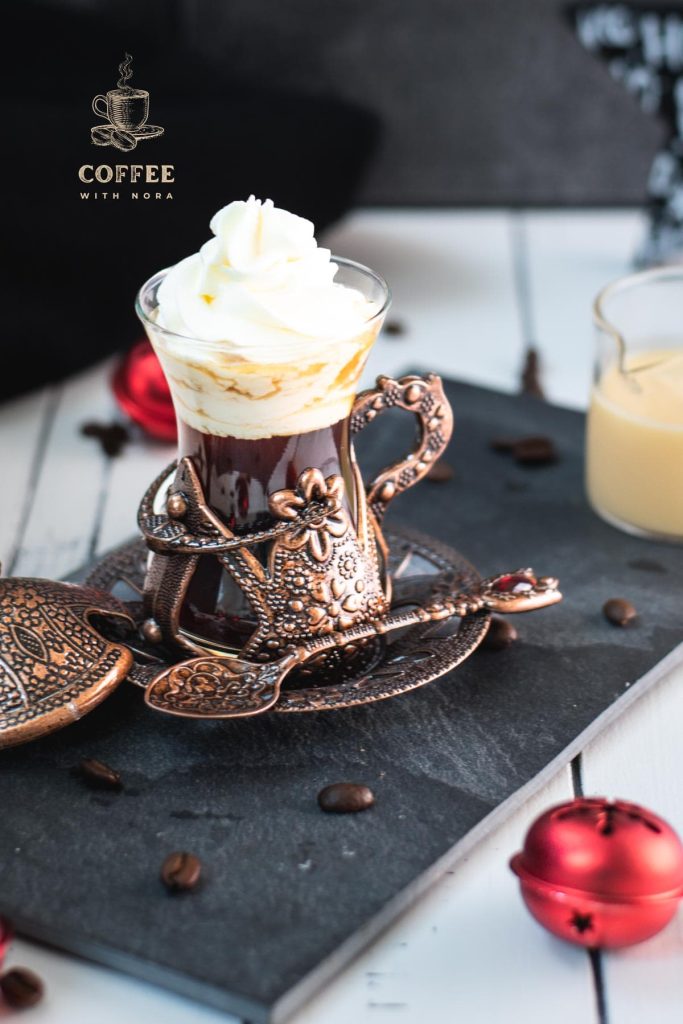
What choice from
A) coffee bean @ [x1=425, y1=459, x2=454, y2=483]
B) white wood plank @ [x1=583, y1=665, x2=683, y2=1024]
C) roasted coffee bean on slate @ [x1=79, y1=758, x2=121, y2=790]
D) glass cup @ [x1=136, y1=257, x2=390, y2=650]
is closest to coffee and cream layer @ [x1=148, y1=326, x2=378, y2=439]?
glass cup @ [x1=136, y1=257, x2=390, y2=650]

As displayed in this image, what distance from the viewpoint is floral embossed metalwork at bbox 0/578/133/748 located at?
1.09m

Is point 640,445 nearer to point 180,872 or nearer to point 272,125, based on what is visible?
point 180,872

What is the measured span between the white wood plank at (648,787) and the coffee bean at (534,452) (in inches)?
17.6

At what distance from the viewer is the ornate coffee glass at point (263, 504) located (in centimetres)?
111

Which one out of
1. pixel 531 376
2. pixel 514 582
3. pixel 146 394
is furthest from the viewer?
pixel 531 376

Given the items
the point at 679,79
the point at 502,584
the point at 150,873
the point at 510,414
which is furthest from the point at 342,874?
the point at 679,79

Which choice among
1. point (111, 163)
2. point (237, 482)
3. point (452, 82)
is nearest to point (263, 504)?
point (237, 482)

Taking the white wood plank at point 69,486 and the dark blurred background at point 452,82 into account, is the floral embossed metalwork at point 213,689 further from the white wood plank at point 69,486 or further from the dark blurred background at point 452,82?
the dark blurred background at point 452,82

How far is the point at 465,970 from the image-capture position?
979 mm

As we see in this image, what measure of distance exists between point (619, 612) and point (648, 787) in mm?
233

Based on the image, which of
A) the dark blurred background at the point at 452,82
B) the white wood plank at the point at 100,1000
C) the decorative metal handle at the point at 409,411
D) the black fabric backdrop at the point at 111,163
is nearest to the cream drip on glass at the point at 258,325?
the decorative metal handle at the point at 409,411

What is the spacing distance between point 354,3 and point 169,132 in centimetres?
68

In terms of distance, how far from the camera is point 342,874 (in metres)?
Answer: 1.01

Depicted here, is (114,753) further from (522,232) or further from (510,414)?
(522,232)
